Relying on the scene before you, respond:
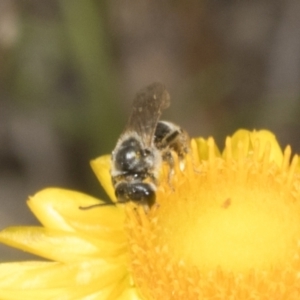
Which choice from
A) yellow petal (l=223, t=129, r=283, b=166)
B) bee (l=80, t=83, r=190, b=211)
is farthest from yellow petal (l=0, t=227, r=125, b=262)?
yellow petal (l=223, t=129, r=283, b=166)

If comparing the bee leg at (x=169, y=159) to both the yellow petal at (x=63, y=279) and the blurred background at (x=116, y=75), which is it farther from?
the blurred background at (x=116, y=75)

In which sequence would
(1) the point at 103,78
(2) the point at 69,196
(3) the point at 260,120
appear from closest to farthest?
(2) the point at 69,196 < (1) the point at 103,78 < (3) the point at 260,120

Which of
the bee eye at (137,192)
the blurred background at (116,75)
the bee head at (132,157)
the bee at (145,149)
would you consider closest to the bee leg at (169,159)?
the bee at (145,149)

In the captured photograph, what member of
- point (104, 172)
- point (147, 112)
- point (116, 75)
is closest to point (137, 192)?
point (147, 112)

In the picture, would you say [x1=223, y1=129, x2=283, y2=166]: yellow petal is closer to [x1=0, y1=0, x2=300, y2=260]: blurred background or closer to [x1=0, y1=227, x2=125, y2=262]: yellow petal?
[x1=0, y1=227, x2=125, y2=262]: yellow petal

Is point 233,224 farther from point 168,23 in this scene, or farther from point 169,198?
point 168,23

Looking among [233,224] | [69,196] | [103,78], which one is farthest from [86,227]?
[103,78]

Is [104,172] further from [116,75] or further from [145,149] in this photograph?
[116,75]
